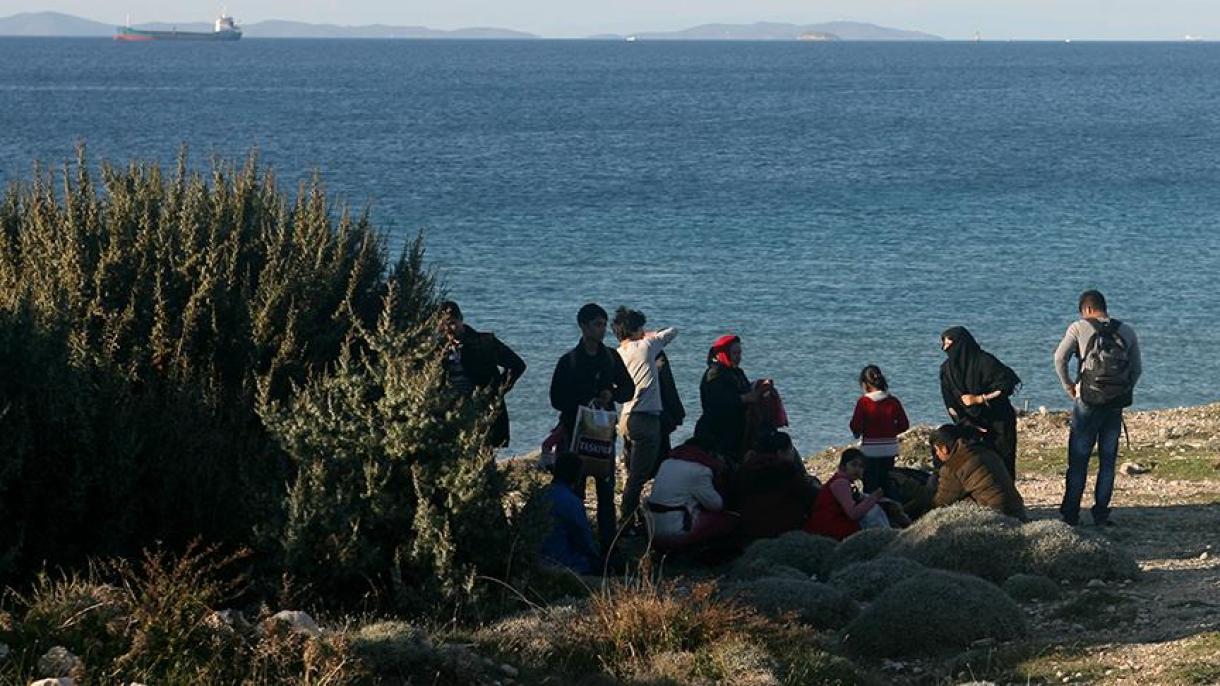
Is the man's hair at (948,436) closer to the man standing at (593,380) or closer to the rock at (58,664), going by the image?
the man standing at (593,380)

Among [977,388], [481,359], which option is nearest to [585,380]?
[481,359]

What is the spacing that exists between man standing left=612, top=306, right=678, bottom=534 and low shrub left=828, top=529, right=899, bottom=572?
6.03ft

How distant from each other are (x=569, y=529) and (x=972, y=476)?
3.16 metres

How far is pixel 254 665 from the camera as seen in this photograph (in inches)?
297

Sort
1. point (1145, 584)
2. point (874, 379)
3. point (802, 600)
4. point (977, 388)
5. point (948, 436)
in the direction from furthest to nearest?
point (874, 379), point (977, 388), point (948, 436), point (1145, 584), point (802, 600)

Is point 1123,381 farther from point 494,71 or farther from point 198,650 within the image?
point 494,71

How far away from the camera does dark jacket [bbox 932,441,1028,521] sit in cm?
1243

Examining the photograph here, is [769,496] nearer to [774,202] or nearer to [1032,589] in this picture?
[1032,589]

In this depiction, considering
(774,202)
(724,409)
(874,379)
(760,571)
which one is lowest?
(774,202)

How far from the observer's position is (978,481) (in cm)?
1246

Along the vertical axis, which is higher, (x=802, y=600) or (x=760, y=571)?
(x=802, y=600)

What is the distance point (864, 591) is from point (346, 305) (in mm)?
3614

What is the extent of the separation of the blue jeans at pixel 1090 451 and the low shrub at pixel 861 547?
7.28 feet

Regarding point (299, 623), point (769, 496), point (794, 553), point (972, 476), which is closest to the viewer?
point (299, 623)
